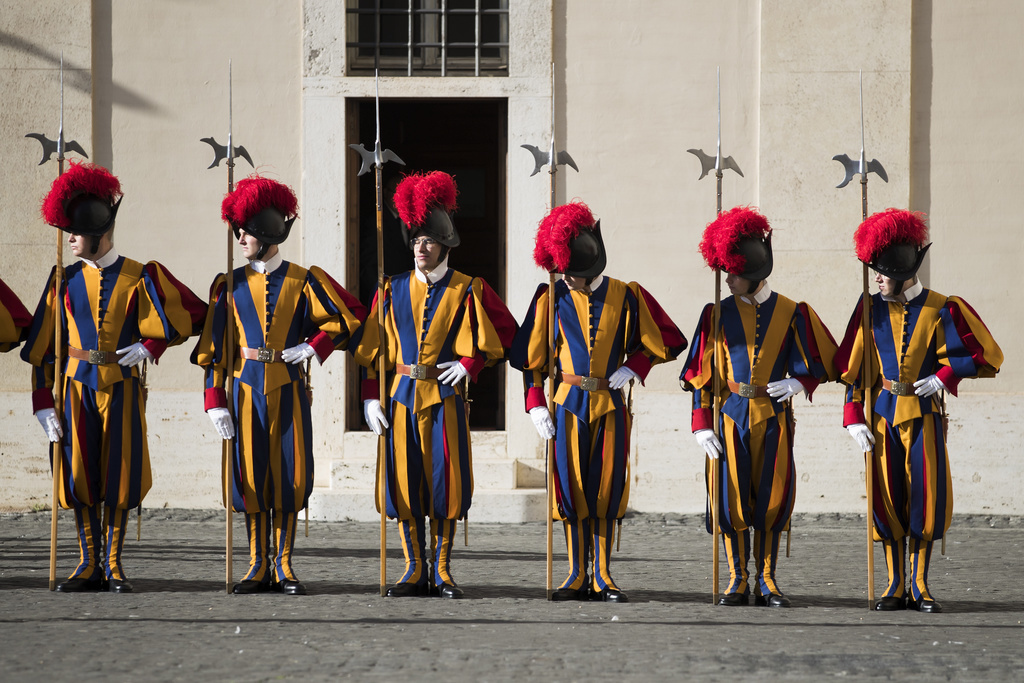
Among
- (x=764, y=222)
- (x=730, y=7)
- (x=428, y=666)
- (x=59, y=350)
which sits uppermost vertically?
(x=730, y=7)

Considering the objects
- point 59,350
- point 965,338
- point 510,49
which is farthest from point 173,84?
point 965,338

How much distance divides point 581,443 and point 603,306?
27.1 inches

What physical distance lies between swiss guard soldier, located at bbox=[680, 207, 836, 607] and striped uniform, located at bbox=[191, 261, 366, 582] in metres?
1.79

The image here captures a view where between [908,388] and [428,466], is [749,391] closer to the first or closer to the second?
[908,388]

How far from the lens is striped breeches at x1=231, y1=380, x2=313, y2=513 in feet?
20.4

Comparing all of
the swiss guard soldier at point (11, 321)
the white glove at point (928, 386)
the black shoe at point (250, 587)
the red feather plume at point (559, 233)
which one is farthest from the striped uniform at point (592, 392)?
the swiss guard soldier at point (11, 321)

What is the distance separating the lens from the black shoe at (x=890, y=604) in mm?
6109

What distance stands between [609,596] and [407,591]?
0.99 meters

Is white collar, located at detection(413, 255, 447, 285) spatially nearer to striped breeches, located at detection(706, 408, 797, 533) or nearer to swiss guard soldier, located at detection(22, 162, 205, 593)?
swiss guard soldier, located at detection(22, 162, 205, 593)

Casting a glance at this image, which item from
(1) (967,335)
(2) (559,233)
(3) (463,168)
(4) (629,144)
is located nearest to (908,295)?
(1) (967,335)

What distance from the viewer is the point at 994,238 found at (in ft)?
31.0

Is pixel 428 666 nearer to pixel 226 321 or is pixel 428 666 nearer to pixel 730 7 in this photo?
pixel 226 321

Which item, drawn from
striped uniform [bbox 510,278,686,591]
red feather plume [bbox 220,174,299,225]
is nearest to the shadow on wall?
red feather plume [bbox 220,174,299,225]

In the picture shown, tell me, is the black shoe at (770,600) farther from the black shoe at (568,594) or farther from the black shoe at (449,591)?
the black shoe at (449,591)
